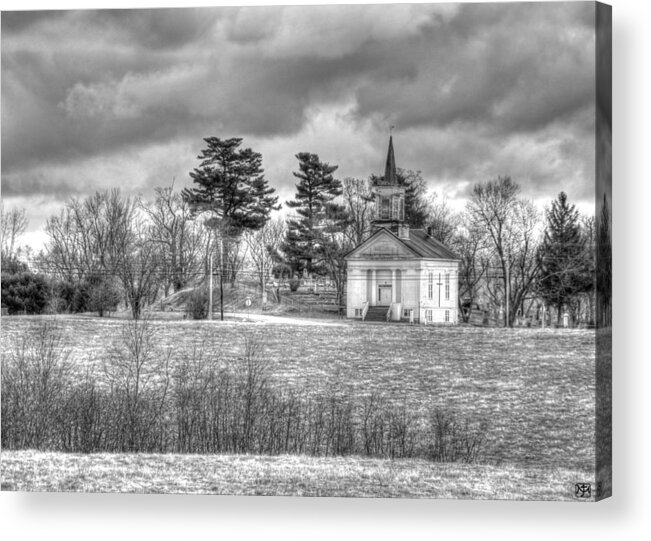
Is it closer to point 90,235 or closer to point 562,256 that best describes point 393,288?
point 562,256

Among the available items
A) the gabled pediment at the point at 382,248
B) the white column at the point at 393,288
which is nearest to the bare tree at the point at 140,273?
the gabled pediment at the point at 382,248

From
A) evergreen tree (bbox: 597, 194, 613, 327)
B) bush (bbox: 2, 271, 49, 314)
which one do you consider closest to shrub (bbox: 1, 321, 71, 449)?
bush (bbox: 2, 271, 49, 314)

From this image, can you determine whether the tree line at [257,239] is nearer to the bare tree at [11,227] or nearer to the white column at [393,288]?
the bare tree at [11,227]

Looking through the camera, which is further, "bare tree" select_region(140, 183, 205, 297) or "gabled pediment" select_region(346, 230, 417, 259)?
"bare tree" select_region(140, 183, 205, 297)

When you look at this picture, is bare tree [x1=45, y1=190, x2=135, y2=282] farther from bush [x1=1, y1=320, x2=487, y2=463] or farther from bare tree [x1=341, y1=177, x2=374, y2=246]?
bare tree [x1=341, y1=177, x2=374, y2=246]

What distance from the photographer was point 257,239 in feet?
57.9

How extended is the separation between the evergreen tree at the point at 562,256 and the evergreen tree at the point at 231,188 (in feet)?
11.4

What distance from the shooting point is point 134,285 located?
17.9 meters

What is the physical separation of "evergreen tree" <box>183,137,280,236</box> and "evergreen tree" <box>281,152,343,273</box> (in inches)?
14.7

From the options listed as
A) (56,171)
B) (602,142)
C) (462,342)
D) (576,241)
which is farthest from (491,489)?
(56,171)

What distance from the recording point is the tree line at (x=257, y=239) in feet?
54.5

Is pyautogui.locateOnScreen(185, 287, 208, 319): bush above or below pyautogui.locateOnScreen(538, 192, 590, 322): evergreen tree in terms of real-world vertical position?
below

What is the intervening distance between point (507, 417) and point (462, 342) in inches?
46.5
